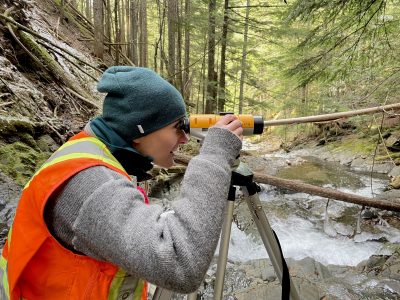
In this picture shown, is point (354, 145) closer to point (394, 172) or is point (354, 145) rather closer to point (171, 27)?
point (394, 172)

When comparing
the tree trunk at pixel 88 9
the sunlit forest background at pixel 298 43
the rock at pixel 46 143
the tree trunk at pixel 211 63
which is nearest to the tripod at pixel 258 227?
the sunlit forest background at pixel 298 43

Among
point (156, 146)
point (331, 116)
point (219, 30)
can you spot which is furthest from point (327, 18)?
point (219, 30)

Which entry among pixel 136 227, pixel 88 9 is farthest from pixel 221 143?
pixel 88 9

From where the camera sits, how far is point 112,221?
0.81 meters

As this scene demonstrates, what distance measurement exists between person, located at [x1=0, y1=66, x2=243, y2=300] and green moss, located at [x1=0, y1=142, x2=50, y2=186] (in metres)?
2.66

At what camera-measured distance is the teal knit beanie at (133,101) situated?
3.54 feet

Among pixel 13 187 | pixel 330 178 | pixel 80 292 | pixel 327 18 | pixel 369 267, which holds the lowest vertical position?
pixel 330 178

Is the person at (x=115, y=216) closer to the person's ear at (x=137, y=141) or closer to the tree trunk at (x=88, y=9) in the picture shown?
the person's ear at (x=137, y=141)

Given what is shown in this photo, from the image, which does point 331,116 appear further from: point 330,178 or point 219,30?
point 219,30

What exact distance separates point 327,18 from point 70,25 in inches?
429

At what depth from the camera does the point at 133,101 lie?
1080 millimetres

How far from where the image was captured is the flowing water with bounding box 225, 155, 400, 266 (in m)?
4.71

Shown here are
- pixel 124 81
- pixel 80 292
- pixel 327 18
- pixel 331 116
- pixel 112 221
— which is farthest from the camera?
pixel 327 18

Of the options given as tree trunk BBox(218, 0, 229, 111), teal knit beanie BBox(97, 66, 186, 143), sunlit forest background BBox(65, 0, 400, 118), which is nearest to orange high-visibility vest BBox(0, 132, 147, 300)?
teal knit beanie BBox(97, 66, 186, 143)
